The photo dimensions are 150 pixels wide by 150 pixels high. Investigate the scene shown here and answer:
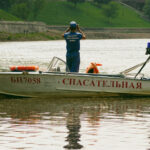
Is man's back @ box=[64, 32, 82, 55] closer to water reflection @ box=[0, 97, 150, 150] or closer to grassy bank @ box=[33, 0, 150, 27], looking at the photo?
water reflection @ box=[0, 97, 150, 150]

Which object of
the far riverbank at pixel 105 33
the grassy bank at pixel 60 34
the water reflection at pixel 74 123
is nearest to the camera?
the water reflection at pixel 74 123

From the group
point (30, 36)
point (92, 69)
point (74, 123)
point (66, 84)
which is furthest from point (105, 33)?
point (74, 123)

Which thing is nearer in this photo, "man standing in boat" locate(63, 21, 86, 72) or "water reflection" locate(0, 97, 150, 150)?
"water reflection" locate(0, 97, 150, 150)

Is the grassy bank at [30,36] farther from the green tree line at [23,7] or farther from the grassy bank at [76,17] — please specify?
the grassy bank at [76,17]

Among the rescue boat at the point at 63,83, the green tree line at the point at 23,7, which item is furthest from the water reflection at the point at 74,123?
the green tree line at the point at 23,7

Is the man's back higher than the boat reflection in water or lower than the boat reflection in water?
higher

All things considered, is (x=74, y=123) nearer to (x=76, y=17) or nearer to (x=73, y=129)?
(x=73, y=129)

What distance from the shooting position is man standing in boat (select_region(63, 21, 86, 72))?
20062 mm

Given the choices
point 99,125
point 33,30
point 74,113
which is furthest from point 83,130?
point 33,30

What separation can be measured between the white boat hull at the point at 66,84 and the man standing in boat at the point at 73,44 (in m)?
0.88

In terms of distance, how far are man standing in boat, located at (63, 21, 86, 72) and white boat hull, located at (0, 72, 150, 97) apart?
2.88ft

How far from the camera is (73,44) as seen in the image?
2019 cm

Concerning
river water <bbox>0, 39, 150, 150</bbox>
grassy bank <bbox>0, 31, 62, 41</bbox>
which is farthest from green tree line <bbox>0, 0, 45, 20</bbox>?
river water <bbox>0, 39, 150, 150</bbox>

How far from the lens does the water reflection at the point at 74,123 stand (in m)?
11.9
